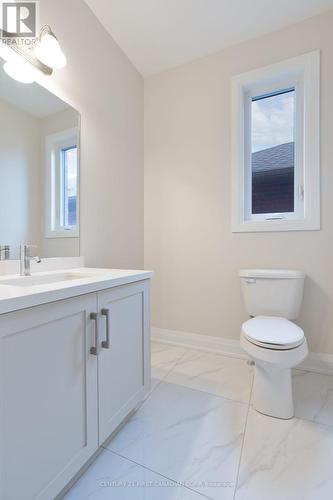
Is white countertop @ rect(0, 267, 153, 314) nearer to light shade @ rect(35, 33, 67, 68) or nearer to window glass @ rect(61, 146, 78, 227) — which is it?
window glass @ rect(61, 146, 78, 227)

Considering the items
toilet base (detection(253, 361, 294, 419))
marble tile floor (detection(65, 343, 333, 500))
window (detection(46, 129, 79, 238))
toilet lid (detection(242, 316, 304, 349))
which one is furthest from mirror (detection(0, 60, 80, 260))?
toilet base (detection(253, 361, 294, 419))

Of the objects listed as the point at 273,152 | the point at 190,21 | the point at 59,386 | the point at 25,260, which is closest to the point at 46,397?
the point at 59,386

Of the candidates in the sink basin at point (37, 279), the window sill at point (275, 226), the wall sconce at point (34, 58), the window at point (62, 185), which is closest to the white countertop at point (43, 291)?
the sink basin at point (37, 279)

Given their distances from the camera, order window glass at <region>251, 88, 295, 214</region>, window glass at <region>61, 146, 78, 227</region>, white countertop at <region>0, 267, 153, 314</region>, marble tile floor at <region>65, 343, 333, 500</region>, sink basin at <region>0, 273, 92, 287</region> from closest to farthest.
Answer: white countertop at <region>0, 267, 153, 314</region> → marble tile floor at <region>65, 343, 333, 500</region> → sink basin at <region>0, 273, 92, 287</region> → window glass at <region>61, 146, 78, 227</region> → window glass at <region>251, 88, 295, 214</region>

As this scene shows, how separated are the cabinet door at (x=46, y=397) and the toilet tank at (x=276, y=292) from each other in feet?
3.83

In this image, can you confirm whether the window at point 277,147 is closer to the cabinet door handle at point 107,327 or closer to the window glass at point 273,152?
the window glass at point 273,152

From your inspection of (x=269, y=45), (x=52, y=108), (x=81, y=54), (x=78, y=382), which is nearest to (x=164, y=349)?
(x=78, y=382)

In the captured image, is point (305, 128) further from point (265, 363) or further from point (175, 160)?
point (265, 363)

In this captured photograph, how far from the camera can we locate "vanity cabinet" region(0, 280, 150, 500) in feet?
2.23

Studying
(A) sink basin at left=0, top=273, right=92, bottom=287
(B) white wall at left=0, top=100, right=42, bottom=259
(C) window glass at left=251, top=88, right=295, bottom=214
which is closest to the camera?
(A) sink basin at left=0, top=273, right=92, bottom=287

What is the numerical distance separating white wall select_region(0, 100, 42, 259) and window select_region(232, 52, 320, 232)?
1.35m

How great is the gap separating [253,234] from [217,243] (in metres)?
0.28

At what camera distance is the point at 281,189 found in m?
1.94

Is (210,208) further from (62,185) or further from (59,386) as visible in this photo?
(59,386)
